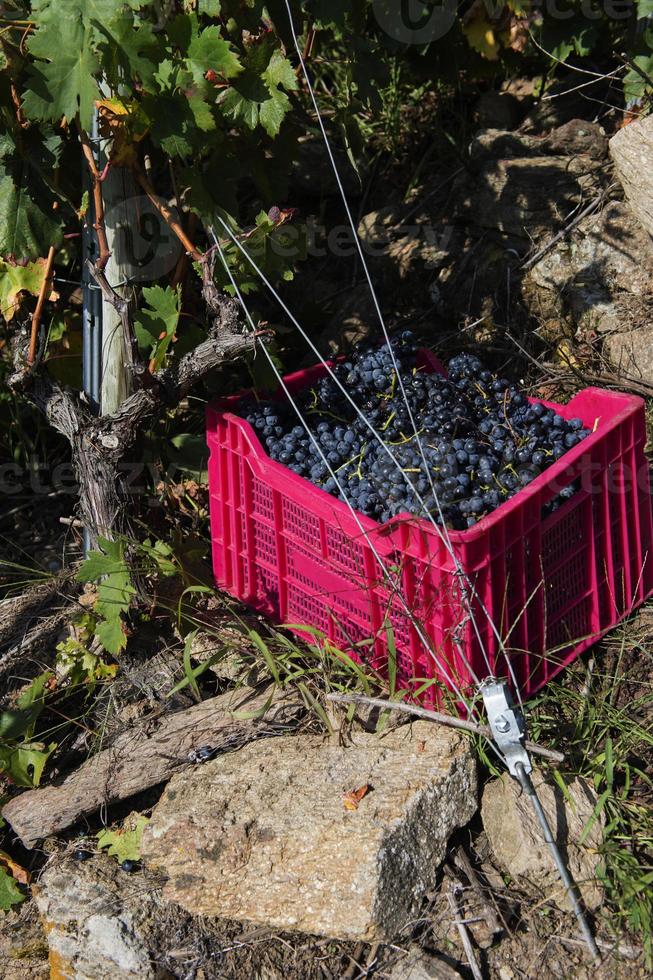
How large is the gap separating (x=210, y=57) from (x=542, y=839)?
6.06 ft

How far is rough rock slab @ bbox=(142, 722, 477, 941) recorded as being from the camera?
6.78 ft

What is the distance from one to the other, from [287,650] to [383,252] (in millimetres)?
1677

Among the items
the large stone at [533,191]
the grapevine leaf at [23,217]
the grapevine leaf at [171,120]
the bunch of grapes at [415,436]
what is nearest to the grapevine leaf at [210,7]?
the grapevine leaf at [171,120]

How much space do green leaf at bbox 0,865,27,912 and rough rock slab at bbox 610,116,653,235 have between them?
2569 mm

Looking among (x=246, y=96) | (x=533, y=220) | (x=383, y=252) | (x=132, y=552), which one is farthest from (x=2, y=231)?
(x=533, y=220)

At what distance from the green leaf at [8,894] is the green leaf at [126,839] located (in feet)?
0.64

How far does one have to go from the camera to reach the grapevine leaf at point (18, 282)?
8.94 ft

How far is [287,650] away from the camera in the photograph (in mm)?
2699

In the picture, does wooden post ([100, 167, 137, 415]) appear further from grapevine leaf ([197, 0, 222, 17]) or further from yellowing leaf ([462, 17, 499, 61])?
yellowing leaf ([462, 17, 499, 61])

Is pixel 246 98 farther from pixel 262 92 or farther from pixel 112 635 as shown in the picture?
pixel 112 635

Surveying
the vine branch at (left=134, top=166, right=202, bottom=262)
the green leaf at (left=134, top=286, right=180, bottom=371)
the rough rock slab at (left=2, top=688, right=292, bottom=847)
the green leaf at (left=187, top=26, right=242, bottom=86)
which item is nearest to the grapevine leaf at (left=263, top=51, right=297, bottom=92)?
the green leaf at (left=187, top=26, right=242, bottom=86)

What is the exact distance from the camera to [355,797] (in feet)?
7.18

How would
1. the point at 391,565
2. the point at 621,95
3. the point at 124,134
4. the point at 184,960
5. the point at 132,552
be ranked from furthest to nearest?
the point at 621,95
the point at 132,552
the point at 124,134
the point at 391,565
the point at 184,960

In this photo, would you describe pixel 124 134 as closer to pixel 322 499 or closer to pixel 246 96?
pixel 246 96
